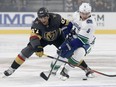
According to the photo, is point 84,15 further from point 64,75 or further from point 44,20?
point 64,75

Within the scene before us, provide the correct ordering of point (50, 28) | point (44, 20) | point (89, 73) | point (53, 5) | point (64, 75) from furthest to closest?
1. point (53, 5)
2. point (89, 73)
3. point (64, 75)
4. point (50, 28)
5. point (44, 20)

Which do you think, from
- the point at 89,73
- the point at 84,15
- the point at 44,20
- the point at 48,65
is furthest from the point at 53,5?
the point at 44,20

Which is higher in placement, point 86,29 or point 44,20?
point 44,20

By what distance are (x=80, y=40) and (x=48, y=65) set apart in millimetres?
1473

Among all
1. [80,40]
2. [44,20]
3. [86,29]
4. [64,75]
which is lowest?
[64,75]

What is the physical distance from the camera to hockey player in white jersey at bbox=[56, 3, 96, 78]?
5.53 meters

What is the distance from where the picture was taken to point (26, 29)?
12672mm

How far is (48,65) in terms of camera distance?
6.94 m

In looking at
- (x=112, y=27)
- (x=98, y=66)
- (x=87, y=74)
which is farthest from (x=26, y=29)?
(x=87, y=74)

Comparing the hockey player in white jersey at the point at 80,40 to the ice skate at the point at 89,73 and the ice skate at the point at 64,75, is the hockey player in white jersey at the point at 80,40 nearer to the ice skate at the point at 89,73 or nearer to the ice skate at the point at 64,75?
the ice skate at the point at 64,75

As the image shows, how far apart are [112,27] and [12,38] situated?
309cm

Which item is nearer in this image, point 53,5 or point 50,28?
point 50,28

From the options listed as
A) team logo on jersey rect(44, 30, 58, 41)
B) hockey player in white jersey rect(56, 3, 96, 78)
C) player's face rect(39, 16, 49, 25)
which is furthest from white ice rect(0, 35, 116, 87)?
player's face rect(39, 16, 49, 25)

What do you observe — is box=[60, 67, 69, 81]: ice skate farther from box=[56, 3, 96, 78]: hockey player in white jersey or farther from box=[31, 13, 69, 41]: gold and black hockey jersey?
box=[31, 13, 69, 41]: gold and black hockey jersey
